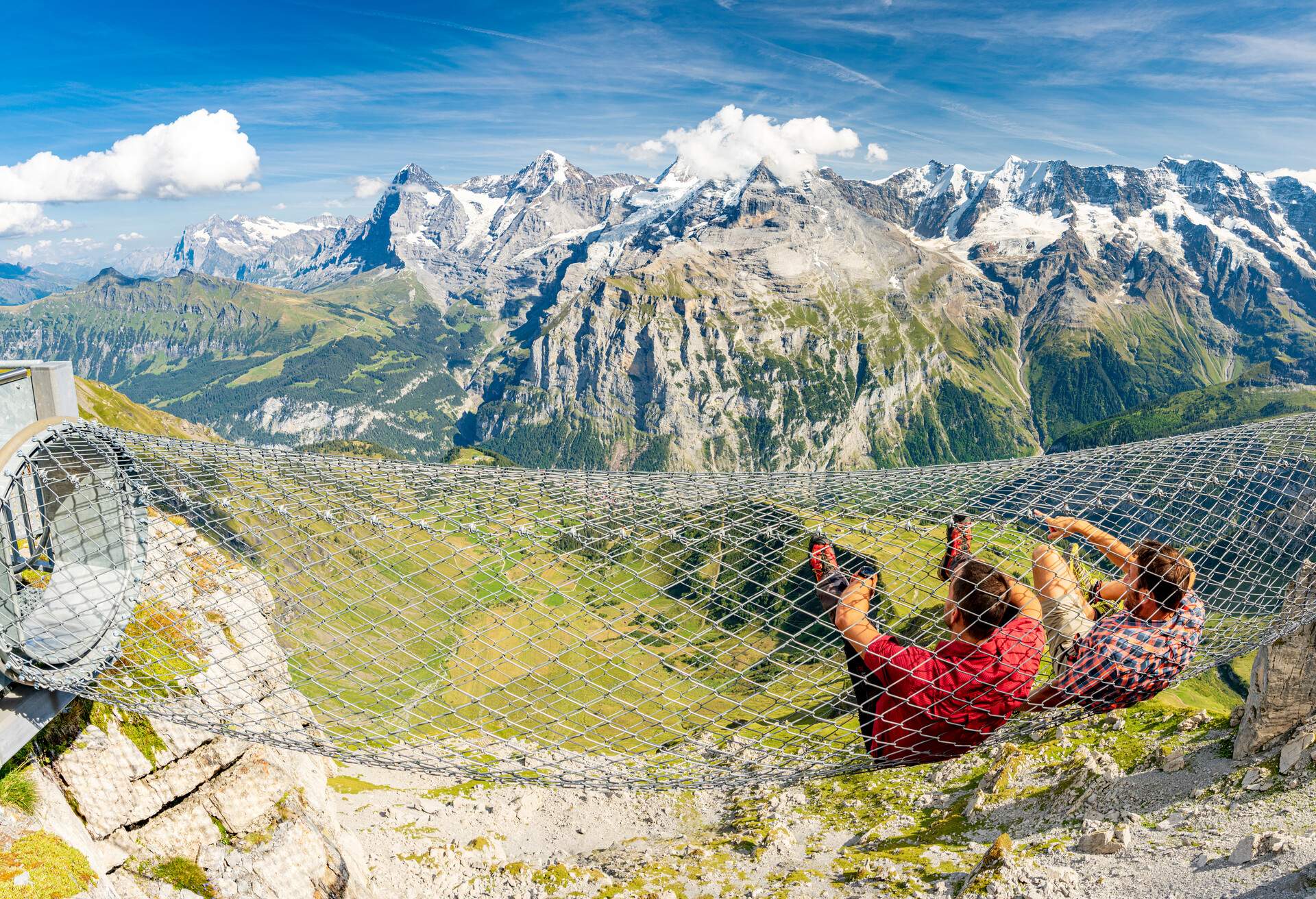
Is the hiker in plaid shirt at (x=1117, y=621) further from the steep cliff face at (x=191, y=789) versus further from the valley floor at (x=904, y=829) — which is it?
the steep cliff face at (x=191, y=789)

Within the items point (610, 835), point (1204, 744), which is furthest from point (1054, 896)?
point (610, 835)

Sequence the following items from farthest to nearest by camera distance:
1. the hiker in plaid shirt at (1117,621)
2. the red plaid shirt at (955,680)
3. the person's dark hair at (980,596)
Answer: the hiker in plaid shirt at (1117,621), the red plaid shirt at (955,680), the person's dark hair at (980,596)

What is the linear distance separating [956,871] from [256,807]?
53.7 feet

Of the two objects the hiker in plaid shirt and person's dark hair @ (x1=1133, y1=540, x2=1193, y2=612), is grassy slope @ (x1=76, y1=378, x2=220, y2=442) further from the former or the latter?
person's dark hair @ (x1=1133, y1=540, x2=1193, y2=612)

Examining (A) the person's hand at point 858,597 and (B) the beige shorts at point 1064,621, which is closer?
(A) the person's hand at point 858,597

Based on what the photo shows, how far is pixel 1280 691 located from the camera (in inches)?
529

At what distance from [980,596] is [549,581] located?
457cm

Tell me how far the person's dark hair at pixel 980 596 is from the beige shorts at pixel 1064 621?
0.53 m

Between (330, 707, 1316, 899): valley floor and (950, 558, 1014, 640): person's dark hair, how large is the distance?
16.6 ft

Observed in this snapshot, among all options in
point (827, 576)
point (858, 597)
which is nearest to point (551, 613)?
point (827, 576)

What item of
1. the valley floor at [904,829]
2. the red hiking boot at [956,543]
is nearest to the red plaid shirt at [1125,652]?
the red hiking boot at [956,543]

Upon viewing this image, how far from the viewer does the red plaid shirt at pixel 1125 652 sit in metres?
6.05

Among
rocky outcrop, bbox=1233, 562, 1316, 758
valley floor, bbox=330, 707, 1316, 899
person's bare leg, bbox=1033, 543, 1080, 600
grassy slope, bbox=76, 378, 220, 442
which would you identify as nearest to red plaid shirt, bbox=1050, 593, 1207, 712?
person's bare leg, bbox=1033, 543, 1080, 600

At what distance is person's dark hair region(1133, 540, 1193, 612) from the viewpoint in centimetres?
605
